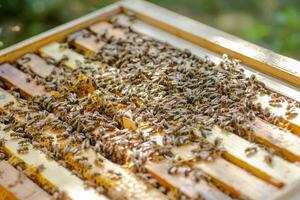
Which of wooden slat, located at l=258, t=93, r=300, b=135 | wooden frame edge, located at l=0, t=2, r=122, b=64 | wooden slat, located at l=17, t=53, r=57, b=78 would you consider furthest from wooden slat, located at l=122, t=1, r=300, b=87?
wooden slat, located at l=17, t=53, r=57, b=78

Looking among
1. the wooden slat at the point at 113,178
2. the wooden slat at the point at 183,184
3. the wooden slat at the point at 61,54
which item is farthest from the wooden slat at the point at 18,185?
the wooden slat at the point at 61,54

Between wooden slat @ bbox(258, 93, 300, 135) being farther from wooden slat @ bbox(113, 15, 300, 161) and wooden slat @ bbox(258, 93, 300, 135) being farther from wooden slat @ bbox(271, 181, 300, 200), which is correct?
wooden slat @ bbox(271, 181, 300, 200)

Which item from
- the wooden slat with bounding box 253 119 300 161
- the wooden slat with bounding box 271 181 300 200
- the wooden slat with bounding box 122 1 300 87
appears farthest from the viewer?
the wooden slat with bounding box 122 1 300 87

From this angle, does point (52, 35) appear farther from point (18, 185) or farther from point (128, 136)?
point (18, 185)

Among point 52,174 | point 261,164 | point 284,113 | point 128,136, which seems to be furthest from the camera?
point 284,113

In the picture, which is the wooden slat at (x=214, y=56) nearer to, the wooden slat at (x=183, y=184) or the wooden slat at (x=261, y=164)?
the wooden slat at (x=261, y=164)

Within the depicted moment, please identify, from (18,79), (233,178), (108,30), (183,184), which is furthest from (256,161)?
(108,30)

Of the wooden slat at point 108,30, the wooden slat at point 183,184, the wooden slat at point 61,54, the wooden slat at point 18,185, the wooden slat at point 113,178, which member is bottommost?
the wooden slat at point 18,185
